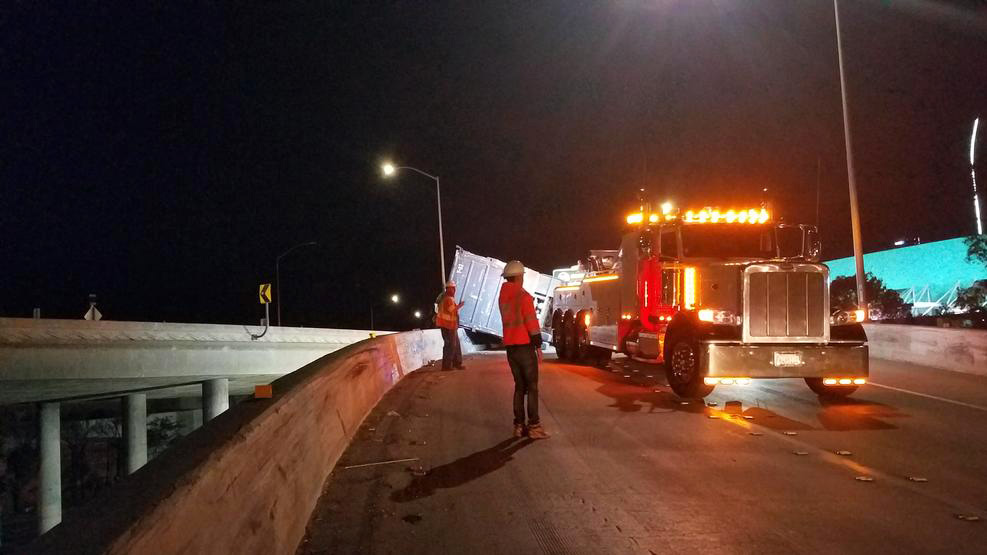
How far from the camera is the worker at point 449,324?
53.1 ft

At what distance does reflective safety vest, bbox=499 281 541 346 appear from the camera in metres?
8.85

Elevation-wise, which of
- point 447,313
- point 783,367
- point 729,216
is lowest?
point 783,367

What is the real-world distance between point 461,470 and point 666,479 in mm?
1819

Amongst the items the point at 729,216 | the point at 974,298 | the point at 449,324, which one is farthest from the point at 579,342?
the point at 974,298

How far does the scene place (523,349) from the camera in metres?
8.94

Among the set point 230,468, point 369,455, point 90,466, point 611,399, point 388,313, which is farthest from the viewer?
point 388,313

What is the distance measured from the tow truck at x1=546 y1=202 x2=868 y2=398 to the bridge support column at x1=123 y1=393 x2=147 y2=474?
40.8ft

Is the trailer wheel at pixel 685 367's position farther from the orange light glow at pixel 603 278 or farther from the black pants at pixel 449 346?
the black pants at pixel 449 346

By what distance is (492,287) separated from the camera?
2730 cm

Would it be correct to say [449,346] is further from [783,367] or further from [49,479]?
[49,479]

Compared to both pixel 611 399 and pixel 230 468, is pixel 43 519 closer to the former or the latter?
pixel 611 399

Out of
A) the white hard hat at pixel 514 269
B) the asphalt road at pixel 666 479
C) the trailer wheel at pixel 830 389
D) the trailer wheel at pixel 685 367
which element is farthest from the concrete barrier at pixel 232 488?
the trailer wheel at pixel 830 389

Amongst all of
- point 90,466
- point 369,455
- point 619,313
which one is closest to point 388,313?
point 90,466

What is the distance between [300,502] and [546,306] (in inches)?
804
